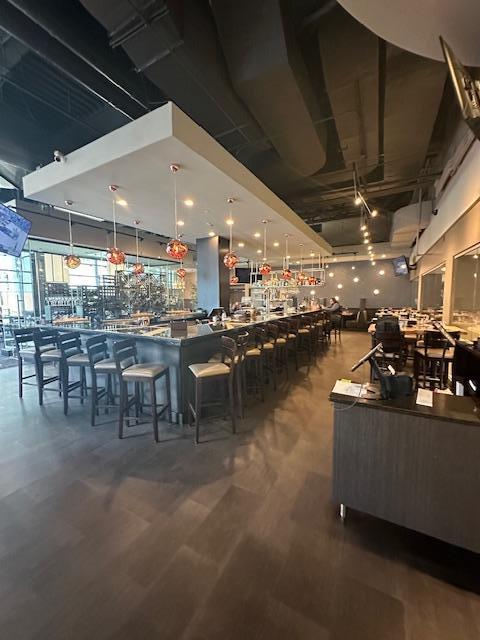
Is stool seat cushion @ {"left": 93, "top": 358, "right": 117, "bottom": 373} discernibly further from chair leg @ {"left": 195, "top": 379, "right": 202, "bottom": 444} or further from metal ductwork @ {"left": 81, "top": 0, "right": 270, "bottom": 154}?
metal ductwork @ {"left": 81, "top": 0, "right": 270, "bottom": 154}

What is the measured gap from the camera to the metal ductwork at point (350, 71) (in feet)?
9.15

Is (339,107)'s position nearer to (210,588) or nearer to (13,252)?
(210,588)

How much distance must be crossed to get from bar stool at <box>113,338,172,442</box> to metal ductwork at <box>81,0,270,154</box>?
3.07 m

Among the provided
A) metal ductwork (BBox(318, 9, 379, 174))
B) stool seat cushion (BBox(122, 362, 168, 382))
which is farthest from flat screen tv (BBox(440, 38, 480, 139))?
stool seat cushion (BBox(122, 362, 168, 382))

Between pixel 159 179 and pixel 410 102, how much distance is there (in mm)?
3552

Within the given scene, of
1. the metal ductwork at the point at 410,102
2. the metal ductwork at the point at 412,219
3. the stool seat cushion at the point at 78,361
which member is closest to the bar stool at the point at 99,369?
the stool seat cushion at the point at 78,361

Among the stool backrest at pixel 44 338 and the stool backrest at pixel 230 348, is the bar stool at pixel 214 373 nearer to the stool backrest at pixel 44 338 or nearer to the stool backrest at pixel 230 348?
the stool backrest at pixel 230 348

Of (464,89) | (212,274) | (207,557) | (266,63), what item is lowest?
(207,557)

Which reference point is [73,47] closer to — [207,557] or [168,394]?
[168,394]

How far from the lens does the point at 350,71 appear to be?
310 cm

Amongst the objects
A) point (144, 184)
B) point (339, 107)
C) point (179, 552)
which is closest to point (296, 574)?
point (179, 552)

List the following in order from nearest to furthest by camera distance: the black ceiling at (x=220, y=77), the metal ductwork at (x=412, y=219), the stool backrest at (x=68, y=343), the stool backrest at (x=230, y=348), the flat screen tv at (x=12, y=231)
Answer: the black ceiling at (x=220, y=77) → the stool backrest at (x=230, y=348) → the stool backrest at (x=68, y=343) → the flat screen tv at (x=12, y=231) → the metal ductwork at (x=412, y=219)

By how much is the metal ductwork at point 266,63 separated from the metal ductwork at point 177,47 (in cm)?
20

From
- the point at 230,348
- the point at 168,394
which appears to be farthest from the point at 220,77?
the point at 168,394
